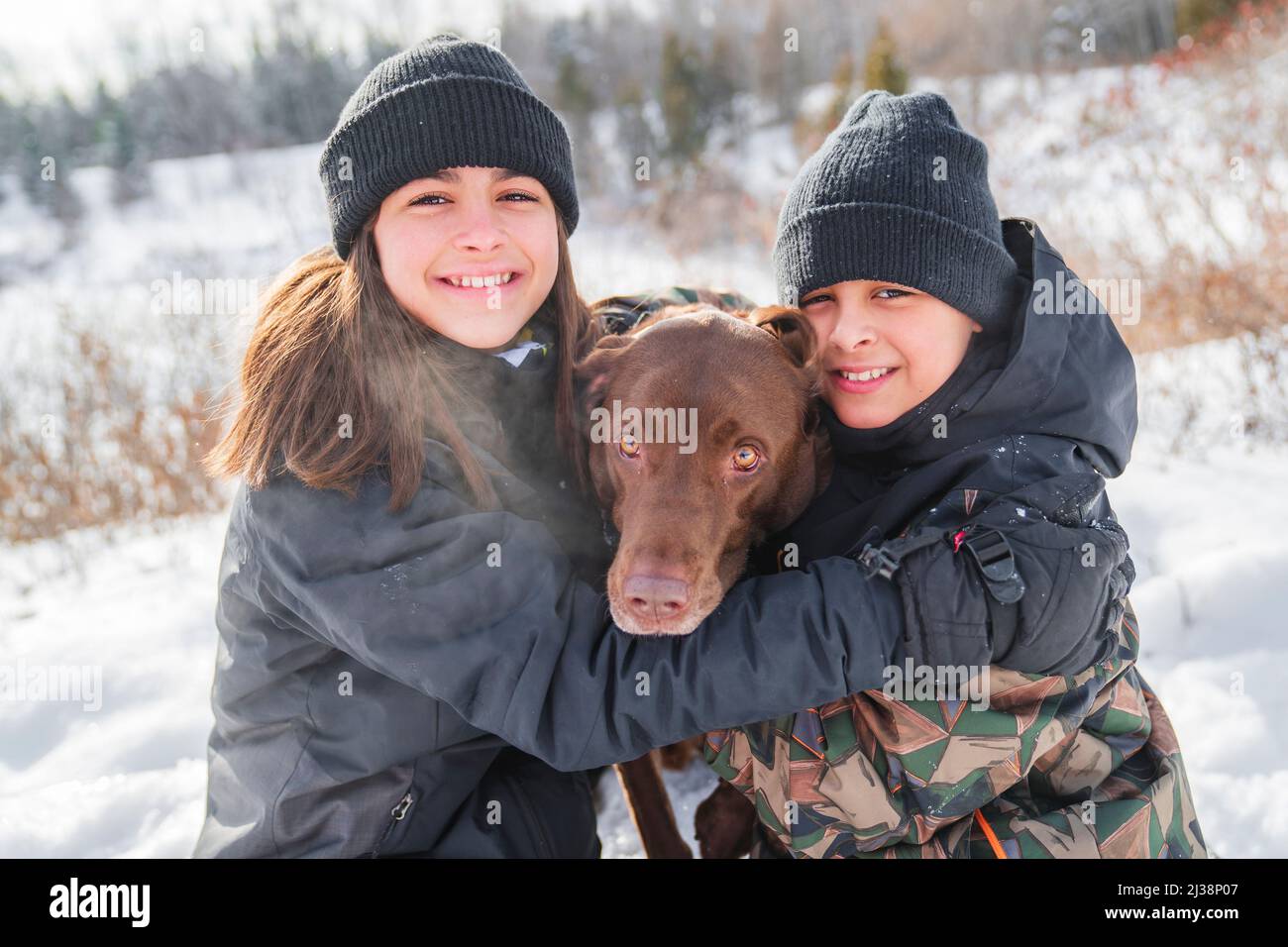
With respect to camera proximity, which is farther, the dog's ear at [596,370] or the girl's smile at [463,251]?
the dog's ear at [596,370]

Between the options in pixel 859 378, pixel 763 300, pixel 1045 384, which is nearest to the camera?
pixel 1045 384

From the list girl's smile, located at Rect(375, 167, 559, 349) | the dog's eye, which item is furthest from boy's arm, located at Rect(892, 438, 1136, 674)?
girl's smile, located at Rect(375, 167, 559, 349)

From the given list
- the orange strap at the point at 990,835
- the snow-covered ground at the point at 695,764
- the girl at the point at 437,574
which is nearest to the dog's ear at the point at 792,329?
the girl at the point at 437,574

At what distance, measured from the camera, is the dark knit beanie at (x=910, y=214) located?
2.28 metres

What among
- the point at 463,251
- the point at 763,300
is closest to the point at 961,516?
the point at 463,251

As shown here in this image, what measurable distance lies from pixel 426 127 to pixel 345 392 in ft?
Result: 2.58

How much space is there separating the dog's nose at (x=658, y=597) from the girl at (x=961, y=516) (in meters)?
0.47

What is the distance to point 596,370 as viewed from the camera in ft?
8.86

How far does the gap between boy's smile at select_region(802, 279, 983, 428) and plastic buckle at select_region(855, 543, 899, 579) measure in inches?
21.0

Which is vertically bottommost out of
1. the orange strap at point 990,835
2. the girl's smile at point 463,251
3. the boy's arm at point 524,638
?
the orange strap at point 990,835

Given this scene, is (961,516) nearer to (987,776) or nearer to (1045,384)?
(1045,384)

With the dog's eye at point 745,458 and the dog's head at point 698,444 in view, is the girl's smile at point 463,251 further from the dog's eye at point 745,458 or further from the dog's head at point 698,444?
the dog's eye at point 745,458

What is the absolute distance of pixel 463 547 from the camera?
2.03m
